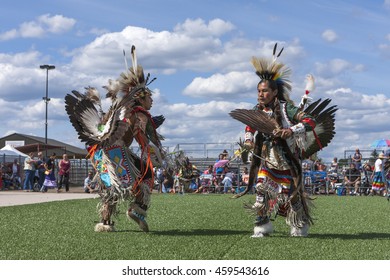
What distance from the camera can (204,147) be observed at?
27.1 metres

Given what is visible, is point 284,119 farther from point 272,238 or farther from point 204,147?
point 204,147

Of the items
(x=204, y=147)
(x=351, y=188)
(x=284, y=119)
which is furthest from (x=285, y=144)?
(x=204, y=147)

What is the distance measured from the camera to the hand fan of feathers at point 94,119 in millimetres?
7207

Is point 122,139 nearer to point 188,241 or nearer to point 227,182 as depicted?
point 188,241

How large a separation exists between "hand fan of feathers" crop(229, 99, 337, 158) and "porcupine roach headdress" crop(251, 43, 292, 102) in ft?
1.14

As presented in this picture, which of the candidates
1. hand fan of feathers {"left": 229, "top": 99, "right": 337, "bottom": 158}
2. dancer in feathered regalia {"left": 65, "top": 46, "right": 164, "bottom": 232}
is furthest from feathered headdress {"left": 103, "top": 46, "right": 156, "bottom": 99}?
hand fan of feathers {"left": 229, "top": 99, "right": 337, "bottom": 158}

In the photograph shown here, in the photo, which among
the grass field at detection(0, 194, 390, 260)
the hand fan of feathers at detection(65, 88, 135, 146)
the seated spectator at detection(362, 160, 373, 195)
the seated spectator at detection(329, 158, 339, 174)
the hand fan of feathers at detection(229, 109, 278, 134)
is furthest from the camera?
the seated spectator at detection(329, 158, 339, 174)

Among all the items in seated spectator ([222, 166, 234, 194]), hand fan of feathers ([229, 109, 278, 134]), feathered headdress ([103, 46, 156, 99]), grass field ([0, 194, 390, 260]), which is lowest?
grass field ([0, 194, 390, 260])

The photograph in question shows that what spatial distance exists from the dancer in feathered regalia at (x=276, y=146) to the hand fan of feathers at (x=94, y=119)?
129 centimetres

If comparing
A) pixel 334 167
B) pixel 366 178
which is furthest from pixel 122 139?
pixel 334 167

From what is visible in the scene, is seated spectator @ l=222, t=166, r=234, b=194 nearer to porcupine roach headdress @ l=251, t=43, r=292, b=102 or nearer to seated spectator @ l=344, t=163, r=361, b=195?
seated spectator @ l=344, t=163, r=361, b=195

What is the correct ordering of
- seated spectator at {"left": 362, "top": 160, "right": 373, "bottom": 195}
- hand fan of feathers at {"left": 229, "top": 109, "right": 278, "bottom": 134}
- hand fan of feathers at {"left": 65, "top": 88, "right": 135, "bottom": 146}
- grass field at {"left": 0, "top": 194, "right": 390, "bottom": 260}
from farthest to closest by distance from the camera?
seated spectator at {"left": 362, "top": 160, "right": 373, "bottom": 195}
hand fan of feathers at {"left": 65, "top": 88, "right": 135, "bottom": 146}
hand fan of feathers at {"left": 229, "top": 109, "right": 278, "bottom": 134}
grass field at {"left": 0, "top": 194, "right": 390, "bottom": 260}

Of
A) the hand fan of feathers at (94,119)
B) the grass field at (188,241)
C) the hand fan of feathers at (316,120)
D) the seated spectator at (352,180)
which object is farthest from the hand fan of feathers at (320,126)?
the seated spectator at (352,180)

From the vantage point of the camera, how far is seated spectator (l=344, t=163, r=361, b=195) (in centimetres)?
2322
